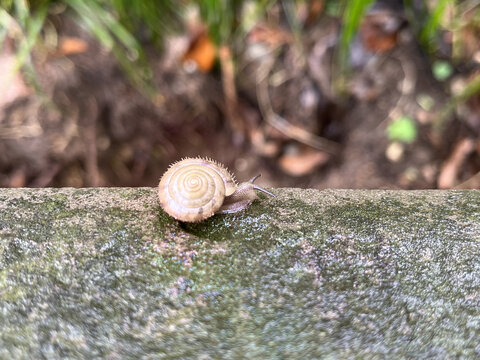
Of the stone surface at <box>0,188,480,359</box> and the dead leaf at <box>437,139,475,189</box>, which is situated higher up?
the dead leaf at <box>437,139,475,189</box>

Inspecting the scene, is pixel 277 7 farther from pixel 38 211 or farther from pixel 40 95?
pixel 38 211

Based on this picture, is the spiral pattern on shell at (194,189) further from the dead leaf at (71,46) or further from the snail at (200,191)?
the dead leaf at (71,46)

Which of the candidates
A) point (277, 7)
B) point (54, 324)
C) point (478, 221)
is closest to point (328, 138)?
point (277, 7)

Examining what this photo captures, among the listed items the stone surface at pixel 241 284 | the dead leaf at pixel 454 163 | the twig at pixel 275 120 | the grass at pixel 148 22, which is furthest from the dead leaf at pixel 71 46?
the dead leaf at pixel 454 163

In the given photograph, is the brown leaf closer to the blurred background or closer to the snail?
the blurred background

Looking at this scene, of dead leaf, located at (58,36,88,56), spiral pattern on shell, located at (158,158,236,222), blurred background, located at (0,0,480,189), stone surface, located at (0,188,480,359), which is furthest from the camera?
dead leaf, located at (58,36,88,56)

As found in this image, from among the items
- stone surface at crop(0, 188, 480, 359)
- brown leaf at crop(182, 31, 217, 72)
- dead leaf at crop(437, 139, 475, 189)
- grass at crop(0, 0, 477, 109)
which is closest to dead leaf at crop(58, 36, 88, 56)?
grass at crop(0, 0, 477, 109)

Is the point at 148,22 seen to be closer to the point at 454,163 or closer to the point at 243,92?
the point at 243,92

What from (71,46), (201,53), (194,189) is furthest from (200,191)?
(71,46)
